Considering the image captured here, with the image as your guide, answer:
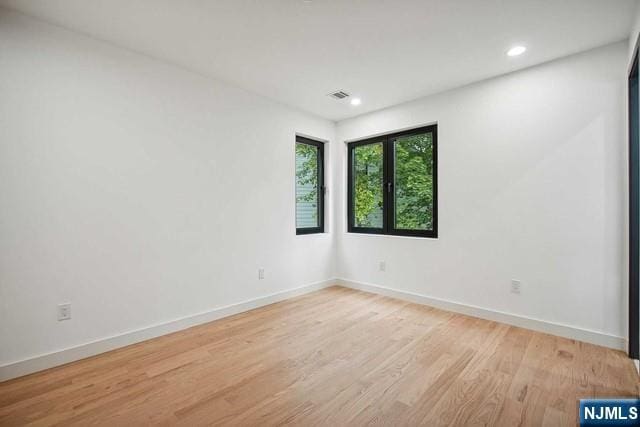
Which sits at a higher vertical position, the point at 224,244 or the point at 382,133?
the point at 382,133

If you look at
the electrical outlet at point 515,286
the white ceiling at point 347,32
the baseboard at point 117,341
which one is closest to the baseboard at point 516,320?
the electrical outlet at point 515,286

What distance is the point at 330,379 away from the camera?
2018 millimetres

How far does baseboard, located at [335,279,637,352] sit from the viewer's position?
2.46 metres

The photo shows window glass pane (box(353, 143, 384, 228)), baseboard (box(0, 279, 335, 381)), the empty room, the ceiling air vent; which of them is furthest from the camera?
window glass pane (box(353, 143, 384, 228))

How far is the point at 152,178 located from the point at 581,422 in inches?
132


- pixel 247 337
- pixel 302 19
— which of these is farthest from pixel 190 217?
pixel 302 19

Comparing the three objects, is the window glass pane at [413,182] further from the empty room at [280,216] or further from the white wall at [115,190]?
the white wall at [115,190]

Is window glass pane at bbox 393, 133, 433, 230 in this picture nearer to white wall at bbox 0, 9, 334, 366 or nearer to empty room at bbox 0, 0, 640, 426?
empty room at bbox 0, 0, 640, 426

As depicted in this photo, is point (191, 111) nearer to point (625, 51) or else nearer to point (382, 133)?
point (382, 133)

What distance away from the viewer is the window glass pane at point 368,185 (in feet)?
13.8

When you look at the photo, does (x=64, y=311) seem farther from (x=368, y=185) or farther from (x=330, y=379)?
(x=368, y=185)

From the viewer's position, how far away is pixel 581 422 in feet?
5.20

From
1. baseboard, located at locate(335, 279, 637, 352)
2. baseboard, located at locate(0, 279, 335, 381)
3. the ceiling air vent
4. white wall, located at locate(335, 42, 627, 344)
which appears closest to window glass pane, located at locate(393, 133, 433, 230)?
white wall, located at locate(335, 42, 627, 344)

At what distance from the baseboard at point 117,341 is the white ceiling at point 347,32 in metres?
2.39
